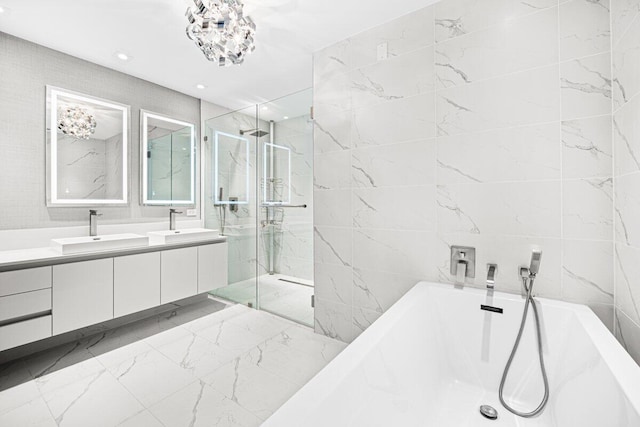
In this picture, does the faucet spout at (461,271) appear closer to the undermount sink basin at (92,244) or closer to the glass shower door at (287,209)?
the glass shower door at (287,209)

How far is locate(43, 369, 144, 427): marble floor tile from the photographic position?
1526mm

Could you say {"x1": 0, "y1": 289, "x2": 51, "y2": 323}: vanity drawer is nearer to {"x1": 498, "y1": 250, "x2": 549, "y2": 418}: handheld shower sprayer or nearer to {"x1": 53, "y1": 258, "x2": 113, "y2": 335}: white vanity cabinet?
{"x1": 53, "y1": 258, "x2": 113, "y2": 335}: white vanity cabinet

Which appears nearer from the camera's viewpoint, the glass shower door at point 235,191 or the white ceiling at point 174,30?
the white ceiling at point 174,30

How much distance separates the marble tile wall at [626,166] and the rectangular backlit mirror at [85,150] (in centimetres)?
367

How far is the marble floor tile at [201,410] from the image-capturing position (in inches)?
59.5

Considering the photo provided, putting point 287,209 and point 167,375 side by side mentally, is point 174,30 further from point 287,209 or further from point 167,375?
point 167,375

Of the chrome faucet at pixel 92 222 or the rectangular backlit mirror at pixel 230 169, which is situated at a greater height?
the rectangular backlit mirror at pixel 230 169

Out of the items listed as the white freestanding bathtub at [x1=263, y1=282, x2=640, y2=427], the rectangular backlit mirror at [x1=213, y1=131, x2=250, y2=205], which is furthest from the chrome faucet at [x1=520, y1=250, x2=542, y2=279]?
the rectangular backlit mirror at [x1=213, y1=131, x2=250, y2=205]

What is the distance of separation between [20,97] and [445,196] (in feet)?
10.9

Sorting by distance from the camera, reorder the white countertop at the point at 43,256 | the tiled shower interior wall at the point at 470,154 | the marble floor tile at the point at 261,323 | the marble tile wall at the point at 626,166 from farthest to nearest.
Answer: the marble floor tile at the point at 261,323
the white countertop at the point at 43,256
the tiled shower interior wall at the point at 470,154
the marble tile wall at the point at 626,166

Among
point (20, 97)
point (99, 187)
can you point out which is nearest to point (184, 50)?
point (20, 97)

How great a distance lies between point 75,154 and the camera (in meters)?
2.53

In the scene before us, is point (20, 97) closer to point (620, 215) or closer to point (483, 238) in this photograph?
point (483, 238)

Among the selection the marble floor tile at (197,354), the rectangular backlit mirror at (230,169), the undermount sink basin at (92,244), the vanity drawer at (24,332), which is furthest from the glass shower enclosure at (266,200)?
the vanity drawer at (24,332)
